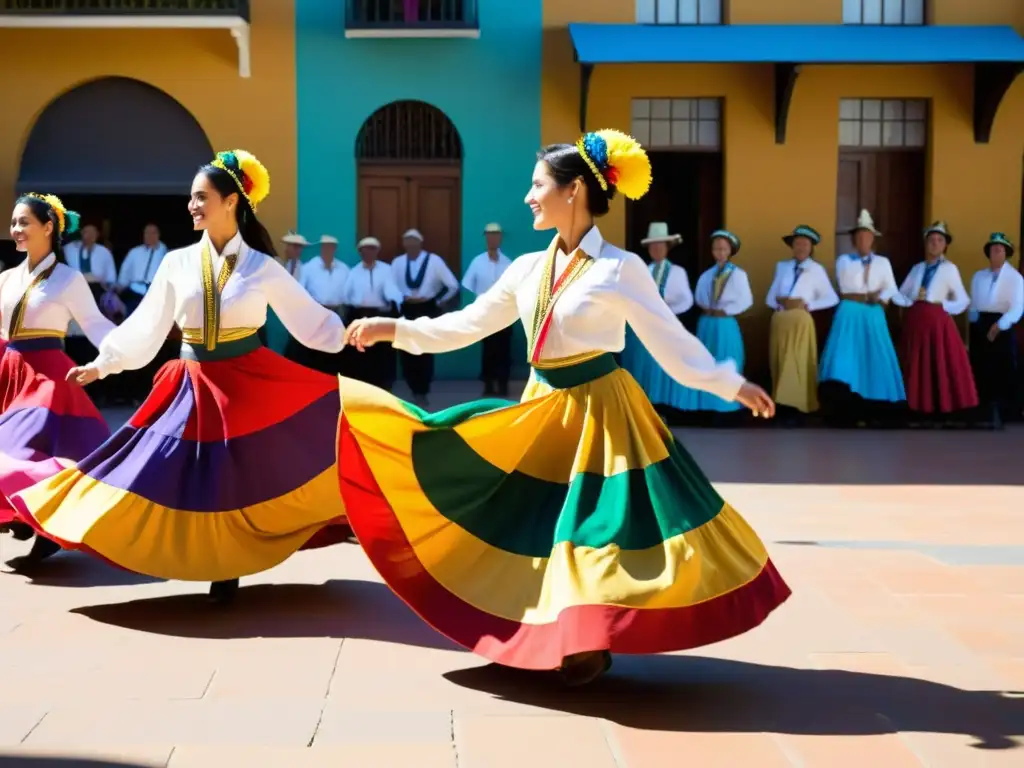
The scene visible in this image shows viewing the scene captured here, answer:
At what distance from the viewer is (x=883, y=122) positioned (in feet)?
47.3

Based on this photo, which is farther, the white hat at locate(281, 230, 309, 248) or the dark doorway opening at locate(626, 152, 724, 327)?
the dark doorway opening at locate(626, 152, 724, 327)

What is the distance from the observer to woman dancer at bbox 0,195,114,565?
6391mm

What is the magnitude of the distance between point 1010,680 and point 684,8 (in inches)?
423

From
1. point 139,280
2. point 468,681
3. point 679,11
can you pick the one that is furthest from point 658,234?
point 468,681

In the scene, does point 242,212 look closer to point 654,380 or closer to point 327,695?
point 327,695

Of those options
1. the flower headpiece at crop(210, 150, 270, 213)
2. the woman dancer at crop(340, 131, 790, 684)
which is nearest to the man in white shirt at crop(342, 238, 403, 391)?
the flower headpiece at crop(210, 150, 270, 213)

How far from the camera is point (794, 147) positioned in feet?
46.8

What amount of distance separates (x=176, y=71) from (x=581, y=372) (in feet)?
35.3

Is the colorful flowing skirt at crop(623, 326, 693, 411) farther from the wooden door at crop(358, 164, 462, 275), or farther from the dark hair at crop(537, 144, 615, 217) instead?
the dark hair at crop(537, 144, 615, 217)

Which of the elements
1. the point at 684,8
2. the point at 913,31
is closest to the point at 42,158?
the point at 684,8

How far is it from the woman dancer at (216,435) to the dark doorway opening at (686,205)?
902cm

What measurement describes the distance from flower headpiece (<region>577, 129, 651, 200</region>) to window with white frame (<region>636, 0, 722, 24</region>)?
1004 centimetres

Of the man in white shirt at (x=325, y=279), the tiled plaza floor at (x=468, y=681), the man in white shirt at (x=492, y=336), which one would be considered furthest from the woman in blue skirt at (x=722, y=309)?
the tiled plaza floor at (x=468, y=681)

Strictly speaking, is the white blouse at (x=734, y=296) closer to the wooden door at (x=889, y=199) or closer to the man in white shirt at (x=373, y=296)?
the wooden door at (x=889, y=199)
